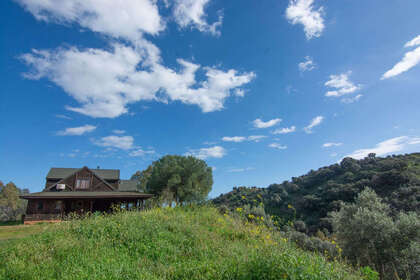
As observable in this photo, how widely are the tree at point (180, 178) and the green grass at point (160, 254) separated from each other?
23.7 metres

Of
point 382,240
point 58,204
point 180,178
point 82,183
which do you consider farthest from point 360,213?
point 58,204

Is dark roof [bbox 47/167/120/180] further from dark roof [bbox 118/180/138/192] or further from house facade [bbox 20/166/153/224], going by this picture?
dark roof [bbox 118/180/138/192]

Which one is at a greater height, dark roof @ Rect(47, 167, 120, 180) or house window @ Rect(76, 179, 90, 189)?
dark roof @ Rect(47, 167, 120, 180)

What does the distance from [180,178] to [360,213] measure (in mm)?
23309

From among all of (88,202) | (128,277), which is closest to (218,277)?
(128,277)

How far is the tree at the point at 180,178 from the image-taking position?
31297 millimetres

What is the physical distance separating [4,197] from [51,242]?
5235 cm

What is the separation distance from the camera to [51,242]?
5.44 m

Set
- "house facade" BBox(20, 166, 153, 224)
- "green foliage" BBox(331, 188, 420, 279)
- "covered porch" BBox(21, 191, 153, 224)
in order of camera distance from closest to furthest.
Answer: "green foliage" BBox(331, 188, 420, 279)
"covered porch" BBox(21, 191, 153, 224)
"house facade" BBox(20, 166, 153, 224)

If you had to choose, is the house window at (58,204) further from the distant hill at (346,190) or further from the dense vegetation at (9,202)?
the dense vegetation at (9,202)

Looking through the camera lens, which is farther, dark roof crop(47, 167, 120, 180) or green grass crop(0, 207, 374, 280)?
dark roof crop(47, 167, 120, 180)

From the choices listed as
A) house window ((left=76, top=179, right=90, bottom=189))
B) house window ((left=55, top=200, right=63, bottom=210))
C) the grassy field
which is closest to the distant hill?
the grassy field

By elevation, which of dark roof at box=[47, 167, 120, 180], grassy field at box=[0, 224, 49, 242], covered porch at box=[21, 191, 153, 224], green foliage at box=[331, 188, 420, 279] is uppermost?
dark roof at box=[47, 167, 120, 180]

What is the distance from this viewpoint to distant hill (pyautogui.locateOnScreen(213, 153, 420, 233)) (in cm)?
2275
